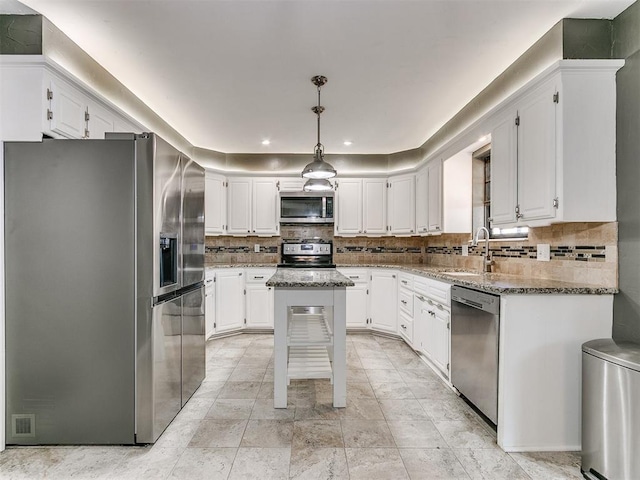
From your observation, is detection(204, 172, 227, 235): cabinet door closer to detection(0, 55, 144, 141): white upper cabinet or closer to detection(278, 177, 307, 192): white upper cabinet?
detection(278, 177, 307, 192): white upper cabinet

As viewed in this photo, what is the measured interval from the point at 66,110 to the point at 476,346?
9.91 feet

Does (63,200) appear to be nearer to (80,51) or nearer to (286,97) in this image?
(80,51)

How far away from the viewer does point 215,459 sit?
6.22 ft

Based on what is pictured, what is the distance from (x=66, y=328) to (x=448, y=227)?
11.2 ft

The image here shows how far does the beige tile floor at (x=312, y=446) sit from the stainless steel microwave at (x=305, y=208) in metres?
2.41

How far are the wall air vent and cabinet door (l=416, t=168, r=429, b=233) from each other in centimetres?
387

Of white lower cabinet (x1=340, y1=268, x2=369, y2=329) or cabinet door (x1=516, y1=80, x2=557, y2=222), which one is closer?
cabinet door (x1=516, y1=80, x2=557, y2=222)

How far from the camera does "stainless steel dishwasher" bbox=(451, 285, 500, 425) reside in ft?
6.89

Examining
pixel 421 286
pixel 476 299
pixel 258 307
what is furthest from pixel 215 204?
pixel 476 299

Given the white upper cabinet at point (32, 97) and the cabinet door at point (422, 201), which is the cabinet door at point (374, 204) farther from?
the white upper cabinet at point (32, 97)

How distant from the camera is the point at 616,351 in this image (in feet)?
5.52

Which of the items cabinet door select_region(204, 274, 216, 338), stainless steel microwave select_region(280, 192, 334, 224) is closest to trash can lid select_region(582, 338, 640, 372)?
stainless steel microwave select_region(280, 192, 334, 224)

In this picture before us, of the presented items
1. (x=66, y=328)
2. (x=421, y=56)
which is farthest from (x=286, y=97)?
(x=66, y=328)

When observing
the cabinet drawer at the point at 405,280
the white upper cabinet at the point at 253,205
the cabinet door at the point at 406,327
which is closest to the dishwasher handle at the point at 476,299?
the cabinet drawer at the point at 405,280
